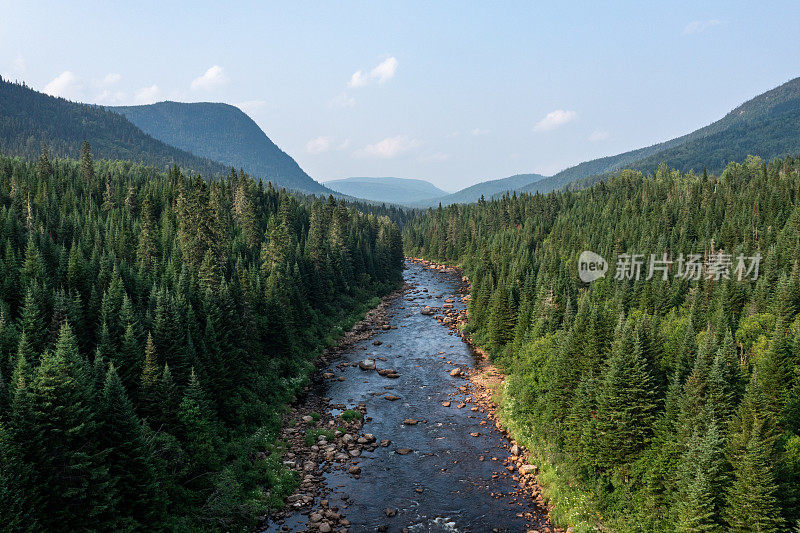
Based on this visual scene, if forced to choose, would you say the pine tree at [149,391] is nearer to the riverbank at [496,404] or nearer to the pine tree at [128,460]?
the pine tree at [128,460]

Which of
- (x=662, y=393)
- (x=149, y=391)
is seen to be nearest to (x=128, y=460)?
(x=149, y=391)

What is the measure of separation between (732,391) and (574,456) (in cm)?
1215

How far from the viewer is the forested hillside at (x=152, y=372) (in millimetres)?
24062

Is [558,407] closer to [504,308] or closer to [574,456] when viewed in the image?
[574,456]

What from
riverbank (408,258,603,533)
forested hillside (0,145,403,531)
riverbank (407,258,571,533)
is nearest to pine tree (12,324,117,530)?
forested hillside (0,145,403,531)

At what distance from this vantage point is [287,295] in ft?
222

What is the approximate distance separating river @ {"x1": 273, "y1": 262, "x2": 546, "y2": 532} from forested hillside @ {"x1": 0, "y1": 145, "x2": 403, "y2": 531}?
6001mm

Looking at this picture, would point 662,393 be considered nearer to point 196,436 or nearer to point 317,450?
point 317,450

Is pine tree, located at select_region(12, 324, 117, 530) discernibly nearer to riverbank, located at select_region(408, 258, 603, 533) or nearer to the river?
the river

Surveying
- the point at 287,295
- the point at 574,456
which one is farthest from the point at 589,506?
the point at 287,295

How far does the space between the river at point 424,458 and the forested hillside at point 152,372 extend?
6001 millimetres

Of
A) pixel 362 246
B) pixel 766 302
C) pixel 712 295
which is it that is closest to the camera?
pixel 766 302

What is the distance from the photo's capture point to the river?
110 ft

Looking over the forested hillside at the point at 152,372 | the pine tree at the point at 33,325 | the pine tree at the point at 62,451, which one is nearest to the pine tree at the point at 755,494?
the forested hillside at the point at 152,372
